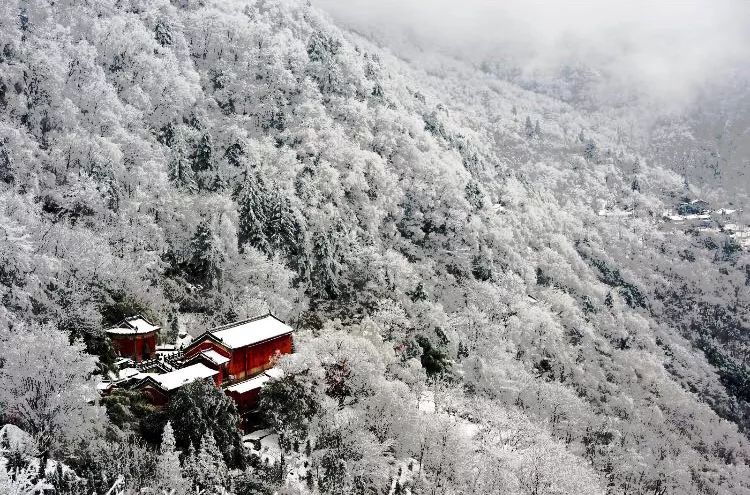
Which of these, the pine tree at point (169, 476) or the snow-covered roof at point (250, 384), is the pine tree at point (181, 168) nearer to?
the snow-covered roof at point (250, 384)

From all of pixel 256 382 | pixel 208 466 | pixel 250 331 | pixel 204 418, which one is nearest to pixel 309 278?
pixel 250 331

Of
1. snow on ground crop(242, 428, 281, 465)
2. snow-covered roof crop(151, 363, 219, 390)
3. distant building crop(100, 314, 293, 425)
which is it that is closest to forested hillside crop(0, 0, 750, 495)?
snow on ground crop(242, 428, 281, 465)

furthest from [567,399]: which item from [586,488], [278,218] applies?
[278,218]

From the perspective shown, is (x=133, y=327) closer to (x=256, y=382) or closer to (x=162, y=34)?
(x=256, y=382)

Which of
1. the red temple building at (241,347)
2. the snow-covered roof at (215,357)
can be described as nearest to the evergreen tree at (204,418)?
the snow-covered roof at (215,357)

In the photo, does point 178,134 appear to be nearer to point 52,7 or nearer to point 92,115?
point 92,115
